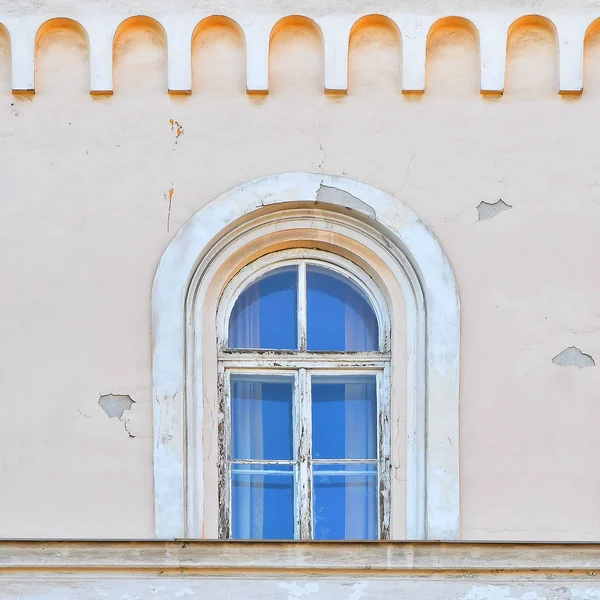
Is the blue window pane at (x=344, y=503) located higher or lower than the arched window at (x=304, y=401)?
lower

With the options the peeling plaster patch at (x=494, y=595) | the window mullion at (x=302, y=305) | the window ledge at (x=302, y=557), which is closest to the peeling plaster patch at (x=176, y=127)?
the window mullion at (x=302, y=305)

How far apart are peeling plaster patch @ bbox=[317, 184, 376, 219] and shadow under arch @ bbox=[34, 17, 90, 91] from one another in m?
Result: 1.16

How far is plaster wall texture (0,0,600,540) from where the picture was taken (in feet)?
27.0

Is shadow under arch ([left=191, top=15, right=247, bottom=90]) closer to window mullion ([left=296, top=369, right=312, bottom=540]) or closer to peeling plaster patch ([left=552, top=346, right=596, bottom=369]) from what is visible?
window mullion ([left=296, top=369, right=312, bottom=540])

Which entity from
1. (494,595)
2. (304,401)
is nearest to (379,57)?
(304,401)

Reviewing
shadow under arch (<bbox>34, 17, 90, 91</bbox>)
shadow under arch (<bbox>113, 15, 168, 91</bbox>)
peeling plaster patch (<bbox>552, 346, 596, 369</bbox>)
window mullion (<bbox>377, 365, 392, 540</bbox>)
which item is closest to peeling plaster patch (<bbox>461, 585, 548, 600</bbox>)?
window mullion (<bbox>377, 365, 392, 540</bbox>)

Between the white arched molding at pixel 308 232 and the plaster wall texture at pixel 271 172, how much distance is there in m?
0.07

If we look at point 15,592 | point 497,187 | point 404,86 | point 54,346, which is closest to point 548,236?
point 497,187

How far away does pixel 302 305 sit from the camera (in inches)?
341

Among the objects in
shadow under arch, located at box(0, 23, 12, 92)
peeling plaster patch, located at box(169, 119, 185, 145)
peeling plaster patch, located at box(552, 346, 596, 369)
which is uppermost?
shadow under arch, located at box(0, 23, 12, 92)

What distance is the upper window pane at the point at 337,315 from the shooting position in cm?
863

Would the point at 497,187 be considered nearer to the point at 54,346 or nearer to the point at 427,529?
the point at 427,529

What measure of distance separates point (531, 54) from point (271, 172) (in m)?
1.27

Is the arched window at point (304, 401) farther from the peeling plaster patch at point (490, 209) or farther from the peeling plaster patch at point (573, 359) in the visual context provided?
the peeling plaster patch at point (573, 359)
